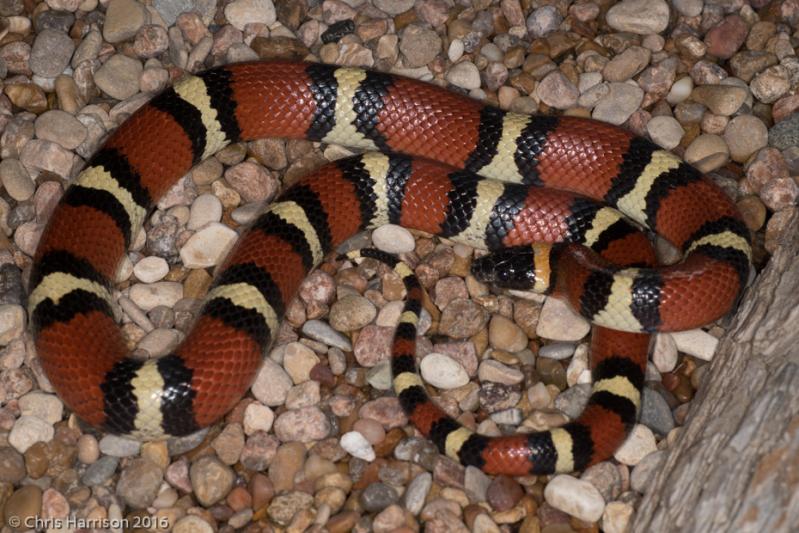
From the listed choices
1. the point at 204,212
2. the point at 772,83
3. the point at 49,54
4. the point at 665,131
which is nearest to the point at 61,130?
the point at 49,54

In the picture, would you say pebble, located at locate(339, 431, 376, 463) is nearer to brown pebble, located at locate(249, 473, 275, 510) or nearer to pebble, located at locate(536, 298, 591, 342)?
brown pebble, located at locate(249, 473, 275, 510)

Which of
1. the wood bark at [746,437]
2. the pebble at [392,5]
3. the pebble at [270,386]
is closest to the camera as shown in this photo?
the wood bark at [746,437]

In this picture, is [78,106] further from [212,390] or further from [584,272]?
[584,272]

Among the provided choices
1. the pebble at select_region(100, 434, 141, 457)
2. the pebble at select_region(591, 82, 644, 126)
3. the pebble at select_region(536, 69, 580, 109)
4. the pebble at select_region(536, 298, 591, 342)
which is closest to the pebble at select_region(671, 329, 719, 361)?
the pebble at select_region(536, 298, 591, 342)

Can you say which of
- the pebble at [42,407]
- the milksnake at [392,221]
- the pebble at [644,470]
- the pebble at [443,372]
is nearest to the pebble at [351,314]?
the milksnake at [392,221]

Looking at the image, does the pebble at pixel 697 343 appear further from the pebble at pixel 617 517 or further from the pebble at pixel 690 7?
the pebble at pixel 690 7
